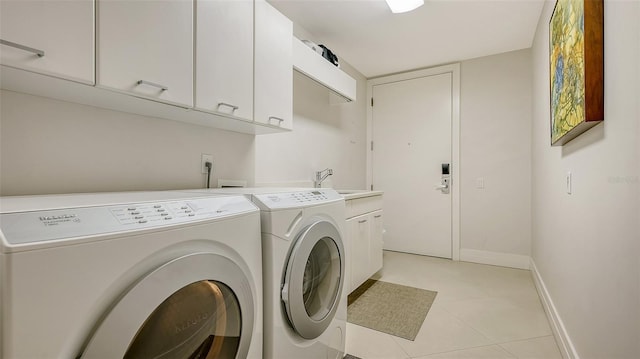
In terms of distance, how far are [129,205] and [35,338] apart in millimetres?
296

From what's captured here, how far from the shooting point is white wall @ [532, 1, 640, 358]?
0.83m

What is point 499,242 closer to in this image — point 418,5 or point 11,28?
point 418,5

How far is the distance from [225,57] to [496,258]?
3326mm

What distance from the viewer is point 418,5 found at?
6.89 feet

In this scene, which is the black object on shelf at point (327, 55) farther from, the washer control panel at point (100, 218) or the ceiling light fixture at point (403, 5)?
the washer control panel at point (100, 218)

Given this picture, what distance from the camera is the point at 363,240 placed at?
2.39 meters

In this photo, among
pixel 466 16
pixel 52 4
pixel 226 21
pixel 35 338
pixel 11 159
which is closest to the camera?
pixel 35 338

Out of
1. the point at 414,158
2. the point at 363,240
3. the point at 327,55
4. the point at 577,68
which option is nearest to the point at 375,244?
the point at 363,240

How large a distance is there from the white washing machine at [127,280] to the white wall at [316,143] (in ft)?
4.10

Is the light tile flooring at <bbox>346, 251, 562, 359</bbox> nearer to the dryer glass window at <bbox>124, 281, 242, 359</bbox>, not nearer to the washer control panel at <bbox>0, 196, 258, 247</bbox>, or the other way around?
the dryer glass window at <bbox>124, 281, 242, 359</bbox>

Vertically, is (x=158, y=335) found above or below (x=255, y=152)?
below

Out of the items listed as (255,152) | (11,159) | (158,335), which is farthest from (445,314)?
(11,159)

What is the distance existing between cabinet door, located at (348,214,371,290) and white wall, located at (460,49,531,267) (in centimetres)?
154

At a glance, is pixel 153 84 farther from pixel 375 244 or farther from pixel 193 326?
pixel 375 244
